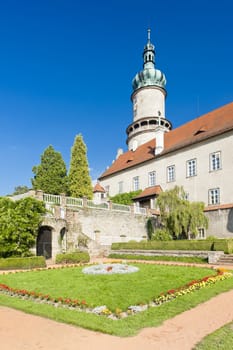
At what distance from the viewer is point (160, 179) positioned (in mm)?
34125

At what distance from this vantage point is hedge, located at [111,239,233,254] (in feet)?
60.3

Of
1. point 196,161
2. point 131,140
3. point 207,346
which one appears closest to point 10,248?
point 207,346

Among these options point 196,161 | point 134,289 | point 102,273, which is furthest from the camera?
point 196,161

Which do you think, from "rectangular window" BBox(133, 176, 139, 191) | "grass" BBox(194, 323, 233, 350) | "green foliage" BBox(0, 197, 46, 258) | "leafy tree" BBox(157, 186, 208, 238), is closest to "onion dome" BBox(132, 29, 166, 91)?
"rectangular window" BBox(133, 176, 139, 191)

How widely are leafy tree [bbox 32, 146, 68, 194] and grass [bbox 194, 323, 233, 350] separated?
3406cm

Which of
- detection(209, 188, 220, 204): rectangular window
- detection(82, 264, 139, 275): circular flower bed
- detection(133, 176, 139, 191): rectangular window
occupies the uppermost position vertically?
detection(133, 176, 139, 191): rectangular window

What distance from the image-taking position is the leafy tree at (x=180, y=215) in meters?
24.6

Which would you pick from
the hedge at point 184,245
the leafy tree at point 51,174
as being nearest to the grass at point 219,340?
the hedge at point 184,245

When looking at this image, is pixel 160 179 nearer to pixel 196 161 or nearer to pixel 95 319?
pixel 196 161

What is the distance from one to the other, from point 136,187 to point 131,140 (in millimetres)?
14090

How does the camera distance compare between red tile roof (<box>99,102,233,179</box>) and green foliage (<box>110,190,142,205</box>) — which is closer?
red tile roof (<box>99,102,233,179</box>)

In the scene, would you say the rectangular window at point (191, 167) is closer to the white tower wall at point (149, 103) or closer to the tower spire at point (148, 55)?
the white tower wall at point (149, 103)

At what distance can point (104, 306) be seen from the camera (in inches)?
288

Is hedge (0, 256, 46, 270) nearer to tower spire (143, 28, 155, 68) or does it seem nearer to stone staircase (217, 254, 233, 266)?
stone staircase (217, 254, 233, 266)
